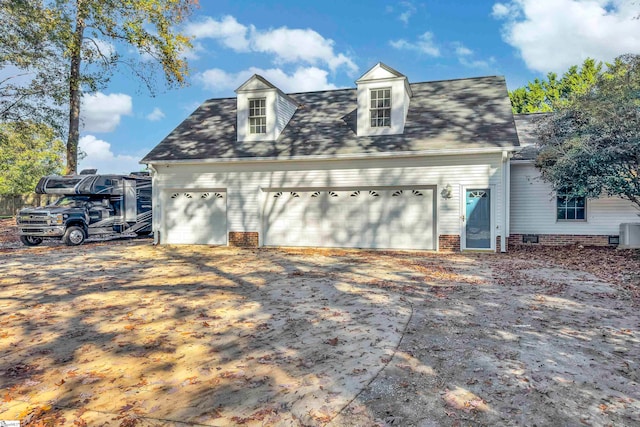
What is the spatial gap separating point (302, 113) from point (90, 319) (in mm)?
12282

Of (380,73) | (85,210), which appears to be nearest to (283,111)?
(380,73)

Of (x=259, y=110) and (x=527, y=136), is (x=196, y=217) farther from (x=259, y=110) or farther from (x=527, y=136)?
(x=527, y=136)

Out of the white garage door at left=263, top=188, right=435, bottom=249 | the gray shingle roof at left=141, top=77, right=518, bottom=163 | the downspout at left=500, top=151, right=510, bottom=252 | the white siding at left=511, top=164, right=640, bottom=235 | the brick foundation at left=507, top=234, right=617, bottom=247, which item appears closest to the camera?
the downspout at left=500, top=151, right=510, bottom=252

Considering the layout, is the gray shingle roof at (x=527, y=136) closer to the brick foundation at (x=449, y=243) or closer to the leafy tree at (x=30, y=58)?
the brick foundation at (x=449, y=243)

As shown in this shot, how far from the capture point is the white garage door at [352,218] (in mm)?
12906

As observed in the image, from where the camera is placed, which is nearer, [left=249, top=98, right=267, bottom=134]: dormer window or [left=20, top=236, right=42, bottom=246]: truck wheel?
[left=20, top=236, right=42, bottom=246]: truck wheel

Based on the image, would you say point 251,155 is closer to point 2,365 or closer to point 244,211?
point 244,211

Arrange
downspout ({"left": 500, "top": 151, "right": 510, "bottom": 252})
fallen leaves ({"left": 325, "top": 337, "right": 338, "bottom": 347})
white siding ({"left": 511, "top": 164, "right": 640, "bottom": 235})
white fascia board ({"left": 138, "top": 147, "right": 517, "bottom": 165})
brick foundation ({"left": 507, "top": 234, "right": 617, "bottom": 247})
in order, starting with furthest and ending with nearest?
1. brick foundation ({"left": 507, "top": 234, "right": 617, "bottom": 247})
2. white siding ({"left": 511, "top": 164, "right": 640, "bottom": 235})
3. downspout ({"left": 500, "top": 151, "right": 510, "bottom": 252})
4. white fascia board ({"left": 138, "top": 147, "right": 517, "bottom": 165})
5. fallen leaves ({"left": 325, "top": 337, "right": 338, "bottom": 347})

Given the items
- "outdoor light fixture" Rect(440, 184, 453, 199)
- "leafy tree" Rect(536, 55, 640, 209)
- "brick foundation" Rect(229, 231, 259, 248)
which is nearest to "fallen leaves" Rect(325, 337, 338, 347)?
"outdoor light fixture" Rect(440, 184, 453, 199)

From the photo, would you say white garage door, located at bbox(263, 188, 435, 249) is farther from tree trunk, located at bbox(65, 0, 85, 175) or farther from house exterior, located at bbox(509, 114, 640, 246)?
tree trunk, located at bbox(65, 0, 85, 175)

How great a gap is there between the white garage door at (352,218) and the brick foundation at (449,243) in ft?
1.07

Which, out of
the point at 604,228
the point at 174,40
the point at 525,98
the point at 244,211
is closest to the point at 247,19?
the point at 174,40

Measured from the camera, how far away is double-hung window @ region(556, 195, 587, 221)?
1351 cm

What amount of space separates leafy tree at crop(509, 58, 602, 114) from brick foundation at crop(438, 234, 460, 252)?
22487mm
